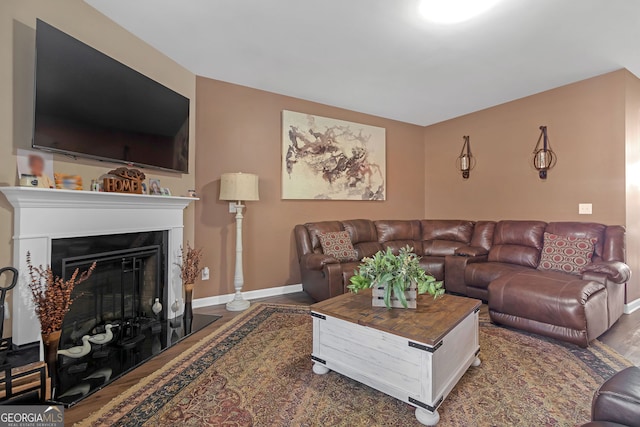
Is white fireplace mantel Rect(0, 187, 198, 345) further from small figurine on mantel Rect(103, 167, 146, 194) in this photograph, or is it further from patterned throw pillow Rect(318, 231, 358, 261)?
patterned throw pillow Rect(318, 231, 358, 261)

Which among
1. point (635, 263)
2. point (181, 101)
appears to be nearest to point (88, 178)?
point (181, 101)

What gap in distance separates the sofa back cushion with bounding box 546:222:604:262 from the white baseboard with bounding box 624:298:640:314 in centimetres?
72

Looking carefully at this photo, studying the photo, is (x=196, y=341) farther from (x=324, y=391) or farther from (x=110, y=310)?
(x=324, y=391)

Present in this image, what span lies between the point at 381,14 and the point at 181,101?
82.9 inches

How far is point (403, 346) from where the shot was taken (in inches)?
62.6

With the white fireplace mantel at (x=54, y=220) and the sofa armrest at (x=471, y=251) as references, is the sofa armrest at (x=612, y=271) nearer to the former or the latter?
the sofa armrest at (x=471, y=251)

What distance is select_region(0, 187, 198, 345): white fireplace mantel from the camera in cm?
174

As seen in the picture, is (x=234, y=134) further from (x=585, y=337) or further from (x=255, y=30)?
(x=585, y=337)

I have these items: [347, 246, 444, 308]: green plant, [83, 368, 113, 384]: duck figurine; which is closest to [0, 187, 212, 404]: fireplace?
[83, 368, 113, 384]: duck figurine

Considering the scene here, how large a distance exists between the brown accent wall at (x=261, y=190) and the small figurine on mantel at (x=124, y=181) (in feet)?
2.96

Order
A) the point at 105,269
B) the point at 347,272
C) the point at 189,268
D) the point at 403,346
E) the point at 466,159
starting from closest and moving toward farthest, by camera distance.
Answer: the point at 403,346 → the point at 105,269 → the point at 189,268 → the point at 347,272 → the point at 466,159

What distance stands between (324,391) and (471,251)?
2851mm

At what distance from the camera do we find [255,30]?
8.25ft

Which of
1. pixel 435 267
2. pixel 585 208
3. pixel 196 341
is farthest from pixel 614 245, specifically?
pixel 196 341
